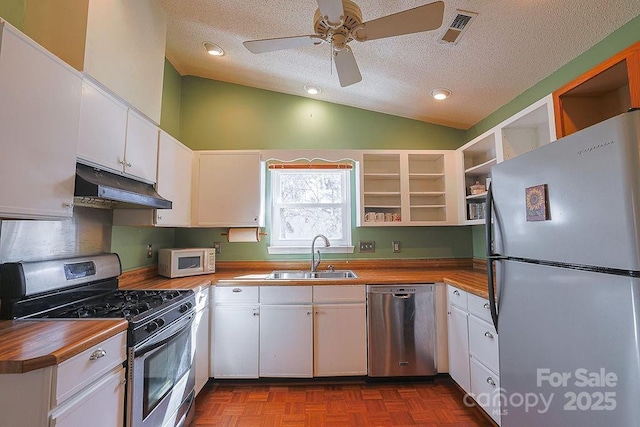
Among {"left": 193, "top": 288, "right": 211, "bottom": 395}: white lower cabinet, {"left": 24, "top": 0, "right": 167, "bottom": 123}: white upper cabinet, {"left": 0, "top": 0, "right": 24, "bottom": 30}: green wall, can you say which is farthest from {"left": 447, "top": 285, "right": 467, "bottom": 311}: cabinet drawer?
{"left": 0, "top": 0, "right": 24, "bottom": 30}: green wall

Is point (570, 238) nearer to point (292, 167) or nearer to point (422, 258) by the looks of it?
point (422, 258)

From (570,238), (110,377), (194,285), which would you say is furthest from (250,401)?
(570,238)

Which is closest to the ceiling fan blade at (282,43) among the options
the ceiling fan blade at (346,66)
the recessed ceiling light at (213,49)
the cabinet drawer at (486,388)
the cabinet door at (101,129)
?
the ceiling fan blade at (346,66)

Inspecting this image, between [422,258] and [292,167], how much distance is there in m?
1.78

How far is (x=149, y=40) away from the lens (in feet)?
6.48

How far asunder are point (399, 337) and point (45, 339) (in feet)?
7.49

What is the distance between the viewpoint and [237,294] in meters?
2.47

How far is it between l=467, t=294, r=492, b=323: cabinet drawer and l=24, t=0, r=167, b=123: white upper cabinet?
2.65 m

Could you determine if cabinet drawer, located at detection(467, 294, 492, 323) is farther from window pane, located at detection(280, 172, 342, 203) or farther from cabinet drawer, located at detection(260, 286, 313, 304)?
window pane, located at detection(280, 172, 342, 203)

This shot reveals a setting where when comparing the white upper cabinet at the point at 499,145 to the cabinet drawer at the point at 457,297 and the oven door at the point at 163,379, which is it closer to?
the cabinet drawer at the point at 457,297

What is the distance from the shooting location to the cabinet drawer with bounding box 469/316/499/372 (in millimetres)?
1815

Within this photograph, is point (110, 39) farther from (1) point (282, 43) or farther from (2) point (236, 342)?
(2) point (236, 342)

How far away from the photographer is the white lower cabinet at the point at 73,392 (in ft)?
3.15

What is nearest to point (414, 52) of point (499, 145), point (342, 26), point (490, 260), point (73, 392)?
point (342, 26)
